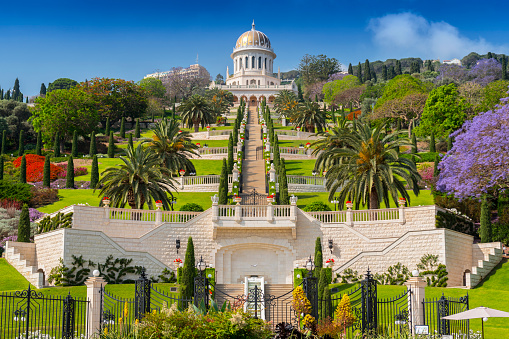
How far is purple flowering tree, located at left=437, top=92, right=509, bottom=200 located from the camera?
38.8 meters

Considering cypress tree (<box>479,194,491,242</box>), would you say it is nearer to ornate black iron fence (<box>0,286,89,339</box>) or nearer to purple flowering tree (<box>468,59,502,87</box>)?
ornate black iron fence (<box>0,286,89,339</box>)

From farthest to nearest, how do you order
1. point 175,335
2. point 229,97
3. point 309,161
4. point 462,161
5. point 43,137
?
point 229,97 < point 43,137 < point 309,161 < point 462,161 < point 175,335

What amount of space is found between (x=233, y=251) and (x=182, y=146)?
16137 mm

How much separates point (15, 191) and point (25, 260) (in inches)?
633

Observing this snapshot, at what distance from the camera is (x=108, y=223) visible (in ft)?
114

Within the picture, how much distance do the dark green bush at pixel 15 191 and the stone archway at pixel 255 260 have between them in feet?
60.0

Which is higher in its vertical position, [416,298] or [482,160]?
[482,160]

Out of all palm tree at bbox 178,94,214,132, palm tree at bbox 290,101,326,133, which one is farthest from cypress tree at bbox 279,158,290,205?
palm tree at bbox 178,94,214,132

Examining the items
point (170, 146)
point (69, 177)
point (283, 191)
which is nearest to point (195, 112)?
point (69, 177)

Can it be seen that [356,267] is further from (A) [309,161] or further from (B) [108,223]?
(A) [309,161]

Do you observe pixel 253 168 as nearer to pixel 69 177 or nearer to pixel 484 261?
pixel 69 177

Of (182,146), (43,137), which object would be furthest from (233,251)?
(43,137)

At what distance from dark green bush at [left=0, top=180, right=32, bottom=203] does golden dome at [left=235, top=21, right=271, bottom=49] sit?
108459mm

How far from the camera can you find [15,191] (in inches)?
1841
